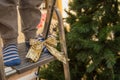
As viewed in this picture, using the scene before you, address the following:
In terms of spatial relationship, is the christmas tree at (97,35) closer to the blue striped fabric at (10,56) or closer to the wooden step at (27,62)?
the wooden step at (27,62)

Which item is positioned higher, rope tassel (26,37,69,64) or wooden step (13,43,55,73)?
rope tassel (26,37,69,64)

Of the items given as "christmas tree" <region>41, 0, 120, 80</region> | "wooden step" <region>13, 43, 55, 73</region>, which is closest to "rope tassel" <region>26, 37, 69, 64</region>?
"wooden step" <region>13, 43, 55, 73</region>

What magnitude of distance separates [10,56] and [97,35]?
0.48 meters

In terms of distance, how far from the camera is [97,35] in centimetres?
117

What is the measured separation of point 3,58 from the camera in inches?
35.8

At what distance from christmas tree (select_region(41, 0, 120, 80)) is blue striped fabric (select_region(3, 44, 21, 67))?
36 centimetres

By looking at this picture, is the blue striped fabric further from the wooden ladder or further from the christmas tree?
the christmas tree

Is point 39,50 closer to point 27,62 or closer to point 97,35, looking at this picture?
point 27,62

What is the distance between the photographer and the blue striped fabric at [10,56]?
90 cm

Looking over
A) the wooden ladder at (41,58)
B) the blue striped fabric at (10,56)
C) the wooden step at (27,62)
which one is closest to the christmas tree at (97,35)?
the wooden ladder at (41,58)

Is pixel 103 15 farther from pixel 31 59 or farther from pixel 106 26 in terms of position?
pixel 31 59

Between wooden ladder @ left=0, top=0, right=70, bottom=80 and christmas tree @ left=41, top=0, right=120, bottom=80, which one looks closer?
wooden ladder @ left=0, top=0, right=70, bottom=80

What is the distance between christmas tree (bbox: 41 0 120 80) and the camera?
3.70 feet

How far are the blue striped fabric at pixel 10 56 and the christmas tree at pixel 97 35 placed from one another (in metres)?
0.36
